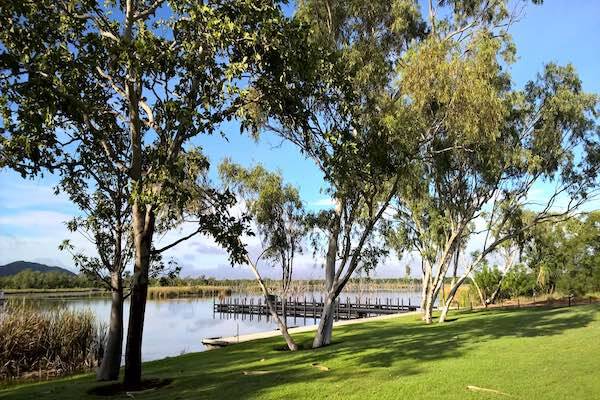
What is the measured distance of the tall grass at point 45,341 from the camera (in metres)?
15.9

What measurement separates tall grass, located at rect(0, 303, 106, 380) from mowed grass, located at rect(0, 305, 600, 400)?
14.6 feet

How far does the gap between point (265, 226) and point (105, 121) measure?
9.89m

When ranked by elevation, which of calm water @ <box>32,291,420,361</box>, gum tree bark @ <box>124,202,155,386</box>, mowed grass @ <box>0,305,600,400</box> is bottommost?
calm water @ <box>32,291,420,361</box>

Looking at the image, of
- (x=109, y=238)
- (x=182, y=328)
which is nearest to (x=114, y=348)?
(x=109, y=238)

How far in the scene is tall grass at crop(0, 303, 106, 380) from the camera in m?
15.9

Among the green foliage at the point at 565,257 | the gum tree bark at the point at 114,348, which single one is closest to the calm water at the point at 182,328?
the gum tree bark at the point at 114,348

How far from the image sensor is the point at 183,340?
93.9ft

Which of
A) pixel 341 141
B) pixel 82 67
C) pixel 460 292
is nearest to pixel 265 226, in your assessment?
pixel 341 141

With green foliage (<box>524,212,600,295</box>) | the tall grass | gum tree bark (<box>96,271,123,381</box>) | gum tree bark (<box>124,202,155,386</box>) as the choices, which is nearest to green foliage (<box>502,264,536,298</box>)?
green foliage (<box>524,212,600,295</box>)

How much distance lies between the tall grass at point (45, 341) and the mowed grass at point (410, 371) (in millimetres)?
4454

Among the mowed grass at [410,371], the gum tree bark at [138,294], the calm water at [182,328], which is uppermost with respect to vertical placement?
the gum tree bark at [138,294]

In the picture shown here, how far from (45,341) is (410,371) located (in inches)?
497

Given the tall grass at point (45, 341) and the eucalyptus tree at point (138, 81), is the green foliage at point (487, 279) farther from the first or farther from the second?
the eucalyptus tree at point (138, 81)

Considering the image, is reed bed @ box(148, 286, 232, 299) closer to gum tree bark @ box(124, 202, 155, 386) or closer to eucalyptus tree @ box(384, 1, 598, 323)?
eucalyptus tree @ box(384, 1, 598, 323)
